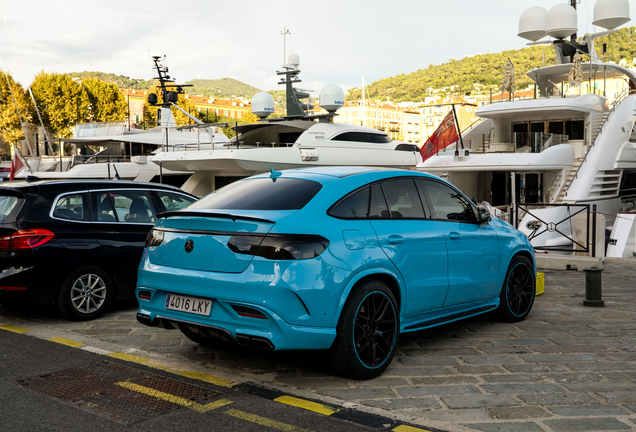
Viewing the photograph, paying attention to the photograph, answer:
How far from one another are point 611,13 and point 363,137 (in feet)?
37.8

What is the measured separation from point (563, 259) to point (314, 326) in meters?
7.79

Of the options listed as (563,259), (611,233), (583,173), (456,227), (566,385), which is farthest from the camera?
(583,173)

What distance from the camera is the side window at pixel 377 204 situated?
187 inches

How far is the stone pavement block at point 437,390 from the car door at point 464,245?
106cm

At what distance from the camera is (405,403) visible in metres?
4.02

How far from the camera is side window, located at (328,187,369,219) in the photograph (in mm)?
4484

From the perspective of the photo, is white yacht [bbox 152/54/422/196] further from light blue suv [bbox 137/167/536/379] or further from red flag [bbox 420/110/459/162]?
light blue suv [bbox 137/167/536/379]

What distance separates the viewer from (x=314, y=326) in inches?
162

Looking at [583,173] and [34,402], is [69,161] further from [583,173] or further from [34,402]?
[34,402]

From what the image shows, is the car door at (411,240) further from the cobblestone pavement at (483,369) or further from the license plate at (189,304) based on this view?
the license plate at (189,304)

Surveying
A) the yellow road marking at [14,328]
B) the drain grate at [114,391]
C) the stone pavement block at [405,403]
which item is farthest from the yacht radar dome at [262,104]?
the stone pavement block at [405,403]

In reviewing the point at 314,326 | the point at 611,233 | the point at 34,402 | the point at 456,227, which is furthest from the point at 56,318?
the point at 611,233

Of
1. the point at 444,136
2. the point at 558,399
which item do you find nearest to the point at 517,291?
the point at 558,399

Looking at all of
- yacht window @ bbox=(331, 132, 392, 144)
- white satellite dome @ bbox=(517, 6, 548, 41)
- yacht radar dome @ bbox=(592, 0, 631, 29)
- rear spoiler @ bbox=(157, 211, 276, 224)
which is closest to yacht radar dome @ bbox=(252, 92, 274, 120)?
yacht window @ bbox=(331, 132, 392, 144)
